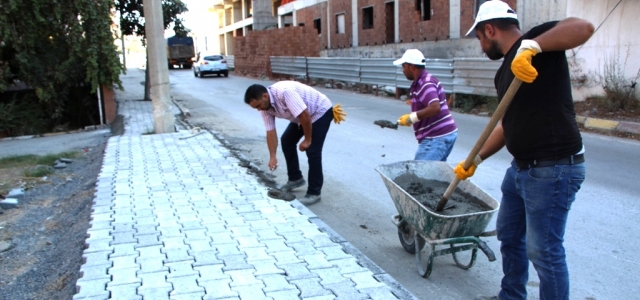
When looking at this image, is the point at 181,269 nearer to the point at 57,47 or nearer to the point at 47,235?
the point at 47,235

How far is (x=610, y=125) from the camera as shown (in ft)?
35.6

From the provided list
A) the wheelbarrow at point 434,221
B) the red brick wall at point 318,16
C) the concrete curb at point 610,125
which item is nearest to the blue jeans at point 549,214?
the wheelbarrow at point 434,221

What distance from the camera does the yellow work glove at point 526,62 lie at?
2.66 m

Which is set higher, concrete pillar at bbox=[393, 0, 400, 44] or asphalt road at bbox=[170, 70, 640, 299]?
concrete pillar at bbox=[393, 0, 400, 44]

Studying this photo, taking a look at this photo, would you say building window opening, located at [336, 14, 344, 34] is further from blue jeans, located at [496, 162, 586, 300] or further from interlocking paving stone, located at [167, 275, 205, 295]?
blue jeans, located at [496, 162, 586, 300]

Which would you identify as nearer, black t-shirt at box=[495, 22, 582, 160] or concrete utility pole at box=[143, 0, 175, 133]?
black t-shirt at box=[495, 22, 582, 160]

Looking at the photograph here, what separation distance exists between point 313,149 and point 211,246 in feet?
6.02

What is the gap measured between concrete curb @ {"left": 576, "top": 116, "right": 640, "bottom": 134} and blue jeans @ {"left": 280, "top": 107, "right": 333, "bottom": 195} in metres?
6.99

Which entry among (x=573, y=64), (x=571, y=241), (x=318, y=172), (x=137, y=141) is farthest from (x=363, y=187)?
(x=573, y=64)

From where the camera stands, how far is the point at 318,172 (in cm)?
624


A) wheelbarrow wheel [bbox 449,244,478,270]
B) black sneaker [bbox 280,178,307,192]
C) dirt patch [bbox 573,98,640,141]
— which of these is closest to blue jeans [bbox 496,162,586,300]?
wheelbarrow wheel [bbox 449,244,478,270]

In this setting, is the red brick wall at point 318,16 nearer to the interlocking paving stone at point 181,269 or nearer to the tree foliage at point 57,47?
the tree foliage at point 57,47

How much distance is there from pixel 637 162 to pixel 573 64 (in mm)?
6036

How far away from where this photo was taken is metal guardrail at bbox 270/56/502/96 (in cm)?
1417
